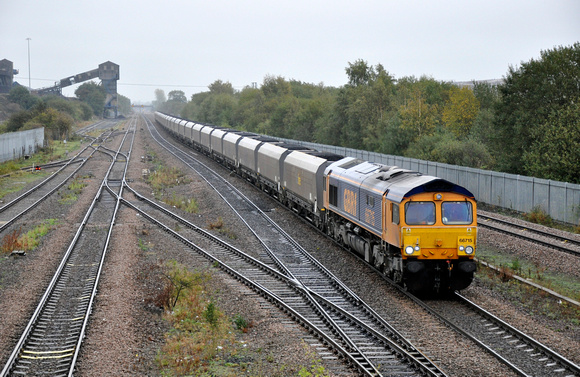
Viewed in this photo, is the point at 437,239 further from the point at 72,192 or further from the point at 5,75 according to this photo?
the point at 5,75

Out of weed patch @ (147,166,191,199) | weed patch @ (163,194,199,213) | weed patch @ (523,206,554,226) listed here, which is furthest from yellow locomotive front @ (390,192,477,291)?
weed patch @ (147,166,191,199)

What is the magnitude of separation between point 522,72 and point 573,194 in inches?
532

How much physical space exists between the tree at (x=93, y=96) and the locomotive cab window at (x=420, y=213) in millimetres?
173726

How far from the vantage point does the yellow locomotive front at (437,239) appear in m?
15.7

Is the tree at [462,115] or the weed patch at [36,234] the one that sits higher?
the tree at [462,115]

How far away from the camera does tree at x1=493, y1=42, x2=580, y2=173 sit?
37.1m

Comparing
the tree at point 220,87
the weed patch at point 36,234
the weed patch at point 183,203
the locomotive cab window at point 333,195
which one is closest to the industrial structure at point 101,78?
the tree at point 220,87

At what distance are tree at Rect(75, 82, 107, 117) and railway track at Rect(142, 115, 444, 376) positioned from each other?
6385 inches

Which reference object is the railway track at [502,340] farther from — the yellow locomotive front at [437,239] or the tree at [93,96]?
the tree at [93,96]

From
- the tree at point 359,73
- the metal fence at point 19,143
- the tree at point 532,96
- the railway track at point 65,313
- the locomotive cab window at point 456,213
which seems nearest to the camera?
the railway track at point 65,313

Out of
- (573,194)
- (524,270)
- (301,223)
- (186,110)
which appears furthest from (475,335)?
(186,110)

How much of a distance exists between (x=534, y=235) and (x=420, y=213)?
11.5 metres

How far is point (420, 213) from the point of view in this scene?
52.0 ft

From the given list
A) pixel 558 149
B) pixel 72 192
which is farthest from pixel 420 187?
pixel 72 192
